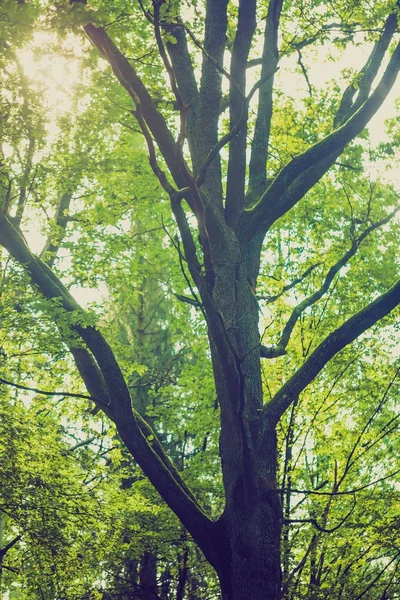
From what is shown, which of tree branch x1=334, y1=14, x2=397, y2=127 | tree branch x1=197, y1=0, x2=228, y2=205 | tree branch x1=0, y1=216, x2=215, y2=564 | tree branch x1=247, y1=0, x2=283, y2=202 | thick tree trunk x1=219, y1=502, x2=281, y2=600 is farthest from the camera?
tree branch x1=247, y1=0, x2=283, y2=202

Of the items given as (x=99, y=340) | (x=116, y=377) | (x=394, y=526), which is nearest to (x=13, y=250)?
(x=99, y=340)

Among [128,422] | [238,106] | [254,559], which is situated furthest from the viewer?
[238,106]

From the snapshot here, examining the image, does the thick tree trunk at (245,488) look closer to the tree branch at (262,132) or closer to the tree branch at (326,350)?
the tree branch at (326,350)

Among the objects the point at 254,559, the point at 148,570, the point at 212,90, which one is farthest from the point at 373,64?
the point at 148,570

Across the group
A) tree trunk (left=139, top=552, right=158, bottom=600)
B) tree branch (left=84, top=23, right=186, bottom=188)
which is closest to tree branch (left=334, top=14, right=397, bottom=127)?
tree branch (left=84, top=23, right=186, bottom=188)

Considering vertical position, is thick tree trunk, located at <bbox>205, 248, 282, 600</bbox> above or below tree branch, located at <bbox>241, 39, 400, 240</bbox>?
below

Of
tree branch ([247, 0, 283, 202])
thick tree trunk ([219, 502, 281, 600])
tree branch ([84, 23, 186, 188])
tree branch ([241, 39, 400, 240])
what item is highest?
tree branch ([247, 0, 283, 202])

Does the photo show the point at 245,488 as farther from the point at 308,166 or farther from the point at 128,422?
the point at 308,166

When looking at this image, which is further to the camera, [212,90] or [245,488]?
[212,90]

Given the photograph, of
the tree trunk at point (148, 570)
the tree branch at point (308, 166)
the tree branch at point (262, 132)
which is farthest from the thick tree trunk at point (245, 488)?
the tree trunk at point (148, 570)

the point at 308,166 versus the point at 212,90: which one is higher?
the point at 212,90

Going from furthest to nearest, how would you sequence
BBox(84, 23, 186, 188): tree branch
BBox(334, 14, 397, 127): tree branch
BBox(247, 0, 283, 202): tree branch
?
BBox(247, 0, 283, 202): tree branch
BBox(334, 14, 397, 127): tree branch
BBox(84, 23, 186, 188): tree branch

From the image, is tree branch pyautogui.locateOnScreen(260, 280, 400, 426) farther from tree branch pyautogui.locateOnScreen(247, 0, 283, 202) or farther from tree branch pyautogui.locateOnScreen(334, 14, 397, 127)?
tree branch pyautogui.locateOnScreen(334, 14, 397, 127)

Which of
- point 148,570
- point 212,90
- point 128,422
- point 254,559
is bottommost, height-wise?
point 254,559
